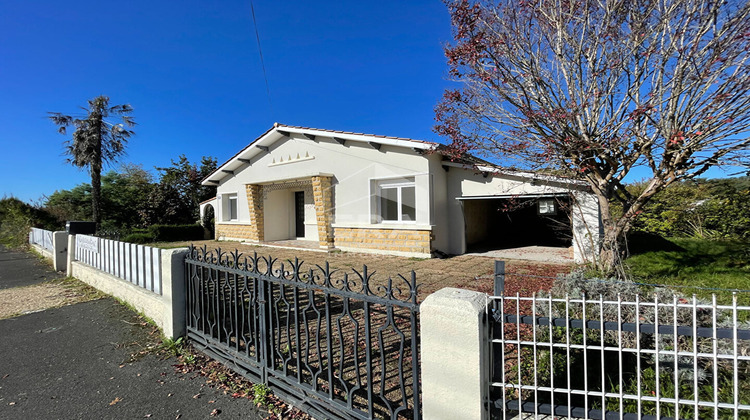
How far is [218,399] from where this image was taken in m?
2.78

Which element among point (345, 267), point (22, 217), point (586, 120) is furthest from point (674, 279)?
point (22, 217)

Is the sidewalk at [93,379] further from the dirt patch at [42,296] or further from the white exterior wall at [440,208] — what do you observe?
the white exterior wall at [440,208]

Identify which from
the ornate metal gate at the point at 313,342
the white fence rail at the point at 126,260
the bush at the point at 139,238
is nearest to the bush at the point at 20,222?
the bush at the point at 139,238

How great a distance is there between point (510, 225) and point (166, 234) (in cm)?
1819

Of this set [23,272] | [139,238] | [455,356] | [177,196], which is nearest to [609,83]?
[455,356]

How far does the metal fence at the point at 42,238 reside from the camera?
10467mm

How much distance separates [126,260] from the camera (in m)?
5.46

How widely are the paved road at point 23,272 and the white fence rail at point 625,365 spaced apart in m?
10.2

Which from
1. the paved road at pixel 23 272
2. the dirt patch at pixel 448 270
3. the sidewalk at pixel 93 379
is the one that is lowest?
the sidewalk at pixel 93 379

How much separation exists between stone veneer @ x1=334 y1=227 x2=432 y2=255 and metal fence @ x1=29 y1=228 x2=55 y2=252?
8.65 metres

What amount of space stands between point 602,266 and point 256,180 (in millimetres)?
13170

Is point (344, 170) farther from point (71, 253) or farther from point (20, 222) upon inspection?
point (20, 222)

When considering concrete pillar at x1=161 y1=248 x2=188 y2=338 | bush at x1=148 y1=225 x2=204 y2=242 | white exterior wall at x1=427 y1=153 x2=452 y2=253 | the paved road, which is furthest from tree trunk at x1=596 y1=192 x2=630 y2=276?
bush at x1=148 y1=225 x2=204 y2=242

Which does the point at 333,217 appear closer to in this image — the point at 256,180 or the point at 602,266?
the point at 256,180
